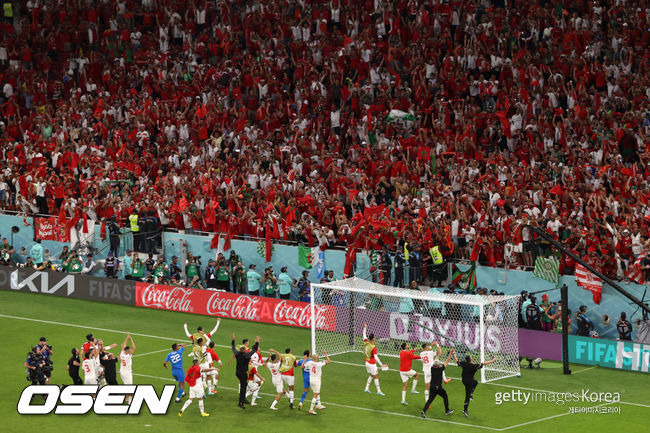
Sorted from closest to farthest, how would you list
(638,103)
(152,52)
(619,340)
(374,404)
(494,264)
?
(374,404)
(619,340)
(494,264)
(638,103)
(152,52)

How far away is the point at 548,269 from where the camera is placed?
112 ft

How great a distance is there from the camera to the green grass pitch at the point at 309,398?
27.2m

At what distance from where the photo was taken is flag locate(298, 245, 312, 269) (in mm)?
38594

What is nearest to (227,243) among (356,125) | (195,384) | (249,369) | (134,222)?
(134,222)

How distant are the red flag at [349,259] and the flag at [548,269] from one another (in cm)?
623

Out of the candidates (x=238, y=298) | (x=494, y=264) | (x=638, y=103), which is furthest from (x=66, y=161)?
(x=638, y=103)

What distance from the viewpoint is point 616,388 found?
99.0 ft

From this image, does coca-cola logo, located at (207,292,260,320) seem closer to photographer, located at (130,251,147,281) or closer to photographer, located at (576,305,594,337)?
photographer, located at (130,251,147,281)

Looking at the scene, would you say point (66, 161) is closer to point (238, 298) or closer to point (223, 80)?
point (223, 80)

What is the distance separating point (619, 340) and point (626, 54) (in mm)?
12595

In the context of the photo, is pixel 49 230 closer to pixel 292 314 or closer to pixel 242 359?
pixel 292 314

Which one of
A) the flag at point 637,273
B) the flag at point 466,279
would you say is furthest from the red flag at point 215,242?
the flag at point 637,273

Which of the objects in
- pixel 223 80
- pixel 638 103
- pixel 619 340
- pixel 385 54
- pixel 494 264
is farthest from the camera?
pixel 223 80

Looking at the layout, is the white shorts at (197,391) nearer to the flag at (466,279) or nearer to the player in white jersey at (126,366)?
the player in white jersey at (126,366)
